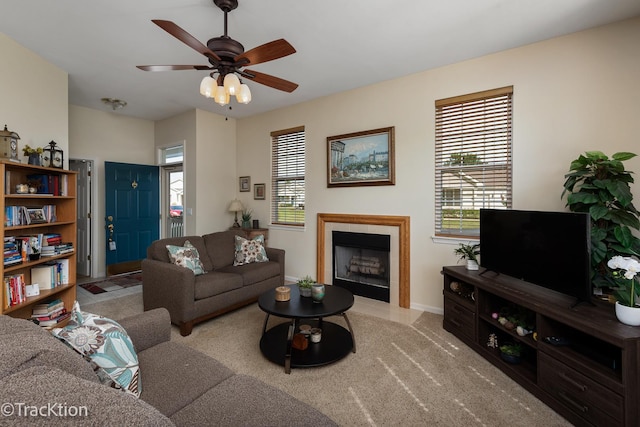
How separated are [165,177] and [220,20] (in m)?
3.95

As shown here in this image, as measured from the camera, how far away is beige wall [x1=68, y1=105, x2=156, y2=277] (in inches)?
187

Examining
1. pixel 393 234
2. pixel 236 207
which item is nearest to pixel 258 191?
pixel 236 207

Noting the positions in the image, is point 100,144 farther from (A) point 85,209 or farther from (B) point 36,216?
(B) point 36,216

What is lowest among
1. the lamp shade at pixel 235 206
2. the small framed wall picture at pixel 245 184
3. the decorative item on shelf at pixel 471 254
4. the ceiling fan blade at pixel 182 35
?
the decorative item on shelf at pixel 471 254

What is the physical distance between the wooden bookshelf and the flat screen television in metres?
4.17

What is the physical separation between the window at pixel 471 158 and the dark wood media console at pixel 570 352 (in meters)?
0.85

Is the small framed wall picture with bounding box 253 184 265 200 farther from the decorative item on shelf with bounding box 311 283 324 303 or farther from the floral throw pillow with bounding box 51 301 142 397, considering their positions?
the floral throw pillow with bounding box 51 301 142 397

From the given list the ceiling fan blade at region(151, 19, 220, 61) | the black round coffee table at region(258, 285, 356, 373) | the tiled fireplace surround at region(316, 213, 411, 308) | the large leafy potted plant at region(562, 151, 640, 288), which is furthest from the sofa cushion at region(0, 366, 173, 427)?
the tiled fireplace surround at region(316, 213, 411, 308)

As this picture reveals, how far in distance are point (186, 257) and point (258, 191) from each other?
7.02 ft

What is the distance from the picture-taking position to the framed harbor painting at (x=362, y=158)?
3.72 meters

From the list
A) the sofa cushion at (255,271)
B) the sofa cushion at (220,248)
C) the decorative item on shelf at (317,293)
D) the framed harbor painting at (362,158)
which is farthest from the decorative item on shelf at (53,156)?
the framed harbor painting at (362,158)

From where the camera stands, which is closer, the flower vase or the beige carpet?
the flower vase

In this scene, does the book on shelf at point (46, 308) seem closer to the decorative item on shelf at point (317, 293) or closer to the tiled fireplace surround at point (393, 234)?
the decorative item on shelf at point (317, 293)

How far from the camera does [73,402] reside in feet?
2.17
